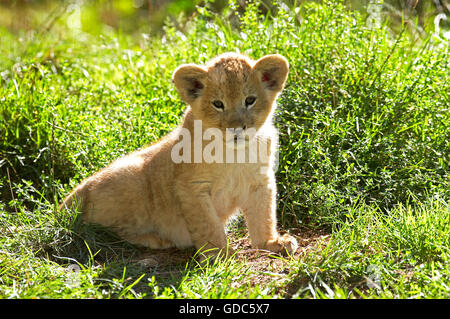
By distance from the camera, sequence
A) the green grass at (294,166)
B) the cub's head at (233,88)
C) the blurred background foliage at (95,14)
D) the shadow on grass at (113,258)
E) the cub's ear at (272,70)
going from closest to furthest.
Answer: the green grass at (294,166), the shadow on grass at (113,258), the cub's head at (233,88), the cub's ear at (272,70), the blurred background foliage at (95,14)

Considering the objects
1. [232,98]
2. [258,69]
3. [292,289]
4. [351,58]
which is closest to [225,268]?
[292,289]

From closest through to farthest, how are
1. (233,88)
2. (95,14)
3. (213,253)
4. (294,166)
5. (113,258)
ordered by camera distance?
(233,88), (213,253), (113,258), (294,166), (95,14)

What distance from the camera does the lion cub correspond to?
397 cm

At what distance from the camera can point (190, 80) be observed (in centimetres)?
407

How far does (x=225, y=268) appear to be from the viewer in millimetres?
3664

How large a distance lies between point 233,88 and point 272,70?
38 cm

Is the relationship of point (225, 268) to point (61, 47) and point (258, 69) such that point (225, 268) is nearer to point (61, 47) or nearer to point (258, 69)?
point (258, 69)

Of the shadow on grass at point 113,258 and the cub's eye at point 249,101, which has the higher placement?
the cub's eye at point 249,101

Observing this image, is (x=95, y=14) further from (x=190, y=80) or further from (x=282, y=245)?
(x=282, y=245)

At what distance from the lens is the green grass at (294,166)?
3479 mm

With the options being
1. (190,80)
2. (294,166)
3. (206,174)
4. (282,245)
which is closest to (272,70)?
(190,80)

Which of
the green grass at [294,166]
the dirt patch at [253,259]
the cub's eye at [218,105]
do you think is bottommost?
the dirt patch at [253,259]

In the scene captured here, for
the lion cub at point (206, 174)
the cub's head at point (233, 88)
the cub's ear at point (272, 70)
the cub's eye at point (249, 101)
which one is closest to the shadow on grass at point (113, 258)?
the lion cub at point (206, 174)

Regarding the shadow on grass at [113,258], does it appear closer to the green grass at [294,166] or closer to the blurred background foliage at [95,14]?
the green grass at [294,166]
